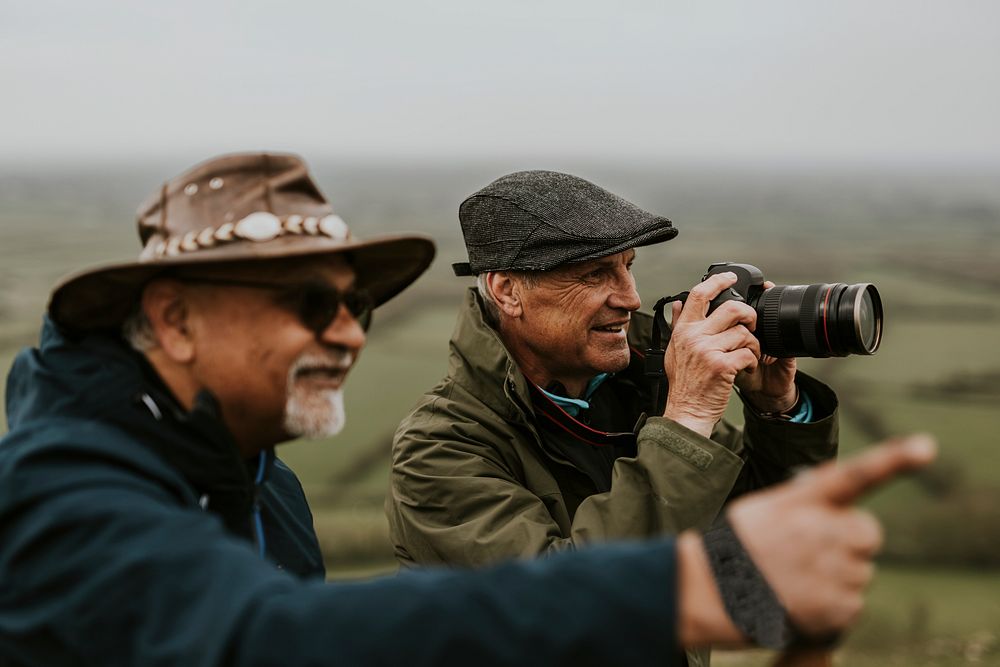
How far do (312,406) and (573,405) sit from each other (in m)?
1.39

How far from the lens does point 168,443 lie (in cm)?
169

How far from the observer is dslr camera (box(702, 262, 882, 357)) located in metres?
2.92

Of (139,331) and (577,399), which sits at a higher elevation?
(139,331)

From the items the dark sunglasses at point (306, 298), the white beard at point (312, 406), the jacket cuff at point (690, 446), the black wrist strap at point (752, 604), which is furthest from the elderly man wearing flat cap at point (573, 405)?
the black wrist strap at point (752, 604)

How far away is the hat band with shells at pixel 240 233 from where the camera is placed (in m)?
1.78

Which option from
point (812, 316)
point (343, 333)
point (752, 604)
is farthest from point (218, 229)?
point (812, 316)

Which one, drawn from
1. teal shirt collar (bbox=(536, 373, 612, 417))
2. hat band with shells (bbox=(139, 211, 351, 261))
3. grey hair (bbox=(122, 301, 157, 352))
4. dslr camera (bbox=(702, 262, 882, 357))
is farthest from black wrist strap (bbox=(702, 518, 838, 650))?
dslr camera (bbox=(702, 262, 882, 357))

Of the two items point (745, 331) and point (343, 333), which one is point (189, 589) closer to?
point (343, 333)

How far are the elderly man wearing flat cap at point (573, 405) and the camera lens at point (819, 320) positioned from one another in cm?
10

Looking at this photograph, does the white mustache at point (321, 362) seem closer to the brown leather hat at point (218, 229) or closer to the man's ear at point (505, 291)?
the brown leather hat at point (218, 229)

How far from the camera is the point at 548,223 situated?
2955mm

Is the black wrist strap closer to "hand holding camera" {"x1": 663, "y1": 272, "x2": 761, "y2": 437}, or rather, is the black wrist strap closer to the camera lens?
"hand holding camera" {"x1": 663, "y1": 272, "x2": 761, "y2": 437}

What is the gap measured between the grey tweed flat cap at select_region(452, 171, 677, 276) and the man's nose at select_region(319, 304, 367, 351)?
116 cm

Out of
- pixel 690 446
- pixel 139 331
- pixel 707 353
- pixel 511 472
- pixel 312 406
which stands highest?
pixel 139 331
